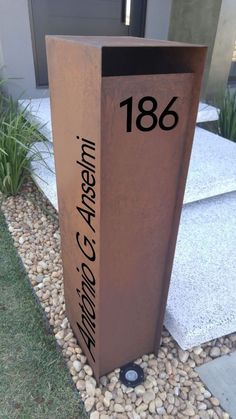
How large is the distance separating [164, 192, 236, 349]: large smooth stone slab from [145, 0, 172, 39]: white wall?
8.90ft

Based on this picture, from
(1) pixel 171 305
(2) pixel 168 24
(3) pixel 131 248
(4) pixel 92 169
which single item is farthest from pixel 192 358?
(2) pixel 168 24

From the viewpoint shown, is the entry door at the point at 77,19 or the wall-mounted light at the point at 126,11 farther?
the wall-mounted light at the point at 126,11

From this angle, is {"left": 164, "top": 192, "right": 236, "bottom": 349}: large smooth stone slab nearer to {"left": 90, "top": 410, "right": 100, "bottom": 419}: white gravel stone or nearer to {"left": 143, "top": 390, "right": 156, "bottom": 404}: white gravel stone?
{"left": 143, "top": 390, "right": 156, "bottom": 404}: white gravel stone

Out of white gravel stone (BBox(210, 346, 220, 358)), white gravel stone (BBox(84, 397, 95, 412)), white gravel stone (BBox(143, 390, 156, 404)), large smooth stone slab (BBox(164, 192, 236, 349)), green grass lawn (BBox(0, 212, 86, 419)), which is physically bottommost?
green grass lawn (BBox(0, 212, 86, 419))

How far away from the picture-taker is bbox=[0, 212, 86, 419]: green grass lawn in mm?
1340

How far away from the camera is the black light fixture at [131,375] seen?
55.5 inches

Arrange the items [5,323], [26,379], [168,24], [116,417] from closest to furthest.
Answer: [116,417], [26,379], [5,323], [168,24]

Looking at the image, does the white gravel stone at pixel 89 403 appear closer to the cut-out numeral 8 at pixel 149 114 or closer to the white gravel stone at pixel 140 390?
the white gravel stone at pixel 140 390

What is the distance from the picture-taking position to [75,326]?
1.55 m

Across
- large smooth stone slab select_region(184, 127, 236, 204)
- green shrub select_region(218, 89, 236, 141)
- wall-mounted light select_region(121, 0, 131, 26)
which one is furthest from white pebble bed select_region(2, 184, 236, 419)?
wall-mounted light select_region(121, 0, 131, 26)

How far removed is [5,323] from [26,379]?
0.35m

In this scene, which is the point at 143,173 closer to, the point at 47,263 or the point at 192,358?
the point at 192,358

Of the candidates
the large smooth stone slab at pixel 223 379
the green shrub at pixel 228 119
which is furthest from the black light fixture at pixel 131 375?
the green shrub at pixel 228 119

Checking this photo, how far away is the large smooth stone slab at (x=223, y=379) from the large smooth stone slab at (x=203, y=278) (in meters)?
0.11
